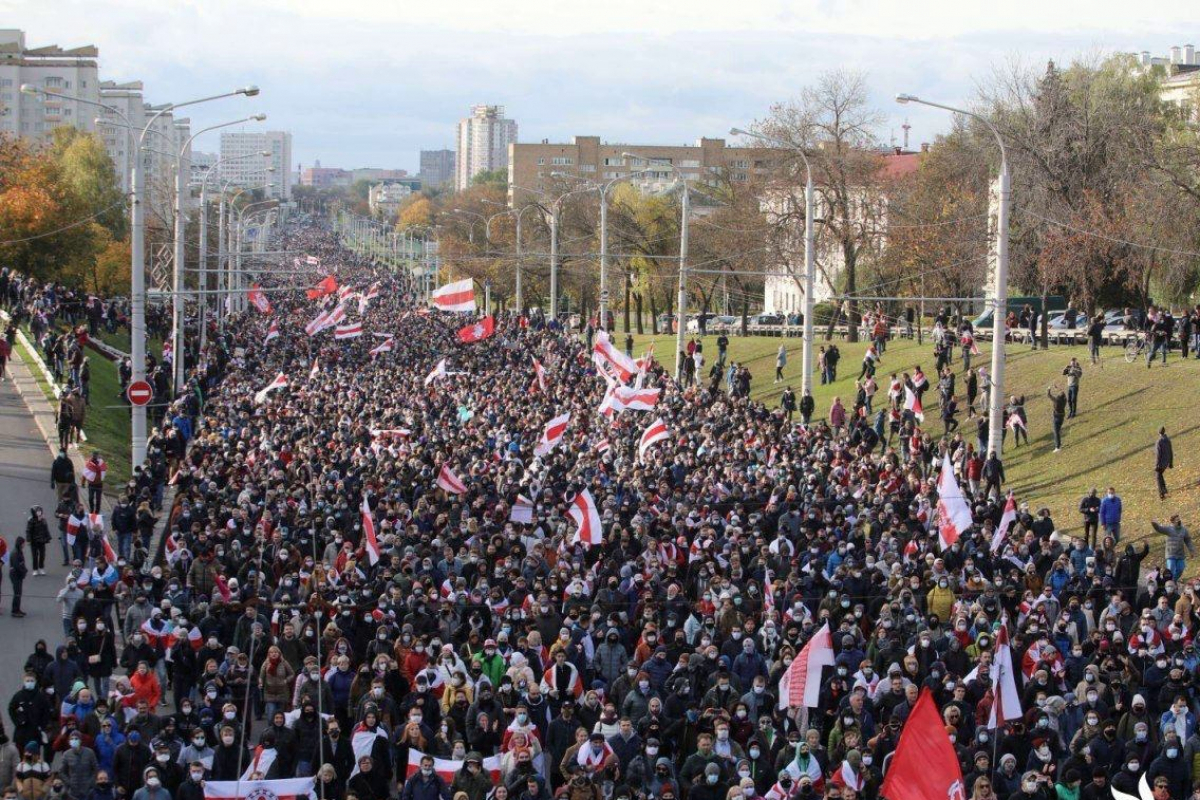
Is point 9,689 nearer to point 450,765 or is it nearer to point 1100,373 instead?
point 450,765

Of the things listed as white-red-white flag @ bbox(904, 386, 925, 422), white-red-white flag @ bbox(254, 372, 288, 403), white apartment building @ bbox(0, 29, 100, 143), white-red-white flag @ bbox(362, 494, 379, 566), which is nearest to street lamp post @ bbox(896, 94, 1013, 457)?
white-red-white flag @ bbox(904, 386, 925, 422)

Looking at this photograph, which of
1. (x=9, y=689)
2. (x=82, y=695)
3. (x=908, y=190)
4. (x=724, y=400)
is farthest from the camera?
(x=908, y=190)

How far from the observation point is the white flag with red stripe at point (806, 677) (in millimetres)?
14523

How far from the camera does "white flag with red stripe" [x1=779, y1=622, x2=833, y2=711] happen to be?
1452 cm

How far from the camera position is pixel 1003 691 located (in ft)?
45.9

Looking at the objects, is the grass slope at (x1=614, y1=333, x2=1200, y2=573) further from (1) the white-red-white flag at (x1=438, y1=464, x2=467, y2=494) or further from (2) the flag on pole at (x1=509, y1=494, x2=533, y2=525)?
(1) the white-red-white flag at (x1=438, y1=464, x2=467, y2=494)

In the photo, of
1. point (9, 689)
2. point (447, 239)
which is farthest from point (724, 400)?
point (447, 239)

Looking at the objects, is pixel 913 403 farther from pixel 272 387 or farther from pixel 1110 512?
pixel 272 387

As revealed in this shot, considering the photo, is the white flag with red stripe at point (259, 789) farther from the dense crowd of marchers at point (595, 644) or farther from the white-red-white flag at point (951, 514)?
the white-red-white flag at point (951, 514)

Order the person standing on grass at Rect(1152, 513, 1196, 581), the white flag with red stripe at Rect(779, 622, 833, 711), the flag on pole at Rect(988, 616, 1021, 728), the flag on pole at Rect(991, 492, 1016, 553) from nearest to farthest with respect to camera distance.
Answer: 1. the flag on pole at Rect(988, 616, 1021, 728)
2. the white flag with red stripe at Rect(779, 622, 833, 711)
3. the flag on pole at Rect(991, 492, 1016, 553)
4. the person standing on grass at Rect(1152, 513, 1196, 581)

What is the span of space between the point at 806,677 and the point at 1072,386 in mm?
20281

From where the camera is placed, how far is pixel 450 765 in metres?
12.6

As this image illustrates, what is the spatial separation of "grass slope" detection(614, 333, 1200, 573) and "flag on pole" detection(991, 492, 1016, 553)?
14.5 ft

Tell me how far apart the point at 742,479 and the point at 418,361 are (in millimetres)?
25390
